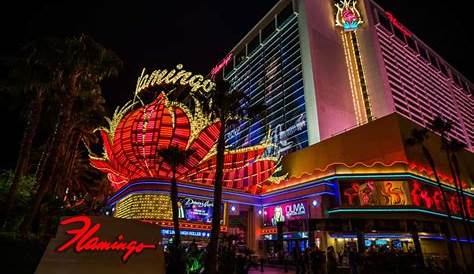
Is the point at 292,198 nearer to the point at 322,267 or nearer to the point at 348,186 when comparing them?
the point at 348,186

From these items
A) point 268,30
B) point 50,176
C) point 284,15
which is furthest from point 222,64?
point 50,176

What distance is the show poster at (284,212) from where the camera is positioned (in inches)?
1188

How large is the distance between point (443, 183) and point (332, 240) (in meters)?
12.6

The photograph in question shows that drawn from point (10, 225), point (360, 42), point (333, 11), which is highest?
point (333, 11)

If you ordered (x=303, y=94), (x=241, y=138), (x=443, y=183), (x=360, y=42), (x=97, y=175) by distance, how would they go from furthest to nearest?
(x=241, y=138) → (x=360, y=42) → (x=303, y=94) → (x=97, y=175) → (x=443, y=183)

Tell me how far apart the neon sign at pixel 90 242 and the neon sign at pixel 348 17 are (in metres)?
77.9

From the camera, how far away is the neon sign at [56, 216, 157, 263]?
8.75 m

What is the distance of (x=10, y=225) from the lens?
15.5 meters

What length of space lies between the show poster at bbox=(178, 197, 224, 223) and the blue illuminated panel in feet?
90.9

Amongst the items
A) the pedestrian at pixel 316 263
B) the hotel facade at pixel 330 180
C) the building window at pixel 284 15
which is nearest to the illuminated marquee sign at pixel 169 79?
the hotel facade at pixel 330 180

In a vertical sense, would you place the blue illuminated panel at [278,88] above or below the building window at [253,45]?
below

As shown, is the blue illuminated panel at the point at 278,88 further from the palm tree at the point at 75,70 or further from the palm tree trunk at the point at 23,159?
the palm tree trunk at the point at 23,159

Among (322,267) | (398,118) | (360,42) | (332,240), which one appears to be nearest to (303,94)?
(360,42)

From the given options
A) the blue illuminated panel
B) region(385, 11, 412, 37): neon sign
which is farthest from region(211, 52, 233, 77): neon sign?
region(385, 11, 412, 37): neon sign
